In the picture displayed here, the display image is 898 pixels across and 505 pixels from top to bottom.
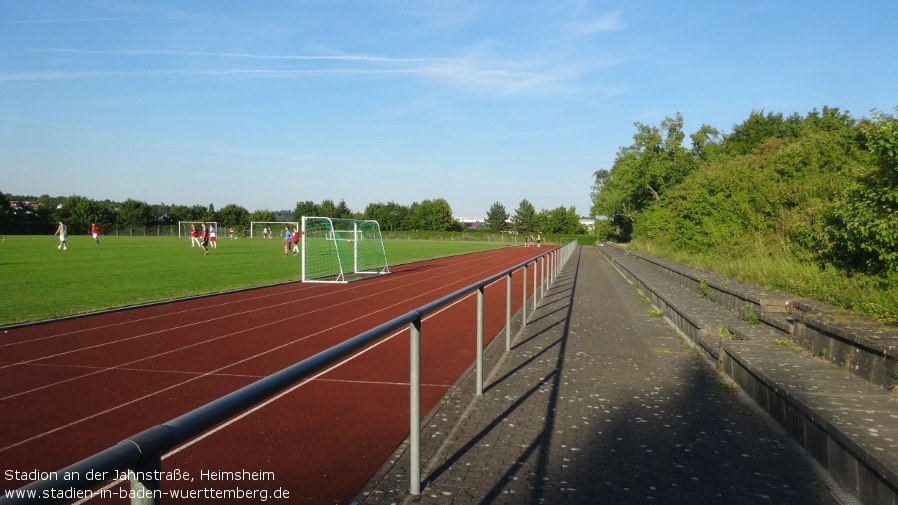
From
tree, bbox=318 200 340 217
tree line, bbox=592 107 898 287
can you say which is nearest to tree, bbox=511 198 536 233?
tree, bbox=318 200 340 217

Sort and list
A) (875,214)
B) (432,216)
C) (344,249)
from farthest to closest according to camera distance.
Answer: (432,216) < (344,249) < (875,214)

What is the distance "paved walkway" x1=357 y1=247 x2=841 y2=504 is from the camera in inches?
149

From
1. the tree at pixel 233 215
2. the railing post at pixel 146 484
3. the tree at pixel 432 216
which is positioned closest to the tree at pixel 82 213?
the tree at pixel 233 215

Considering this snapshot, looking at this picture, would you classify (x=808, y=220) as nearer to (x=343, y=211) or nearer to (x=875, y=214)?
(x=875, y=214)

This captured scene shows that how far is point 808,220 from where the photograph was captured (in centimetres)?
1261

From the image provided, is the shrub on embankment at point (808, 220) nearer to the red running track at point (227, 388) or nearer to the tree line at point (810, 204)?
the tree line at point (810, 204)

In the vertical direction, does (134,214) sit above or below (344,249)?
above

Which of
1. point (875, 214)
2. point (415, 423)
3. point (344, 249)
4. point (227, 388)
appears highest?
point (875, 214)

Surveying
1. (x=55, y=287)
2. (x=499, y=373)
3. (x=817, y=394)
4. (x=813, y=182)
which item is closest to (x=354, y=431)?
(x=499, y=373)

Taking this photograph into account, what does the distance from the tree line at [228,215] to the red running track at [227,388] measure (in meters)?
71.5

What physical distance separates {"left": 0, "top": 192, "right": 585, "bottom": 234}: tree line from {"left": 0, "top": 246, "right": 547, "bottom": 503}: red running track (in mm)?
71458

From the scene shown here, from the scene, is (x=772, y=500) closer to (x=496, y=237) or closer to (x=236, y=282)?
(x=236, y=282)

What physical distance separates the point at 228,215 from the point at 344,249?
8400cm

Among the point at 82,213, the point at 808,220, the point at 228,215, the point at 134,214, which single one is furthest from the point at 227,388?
the point at 228,215
